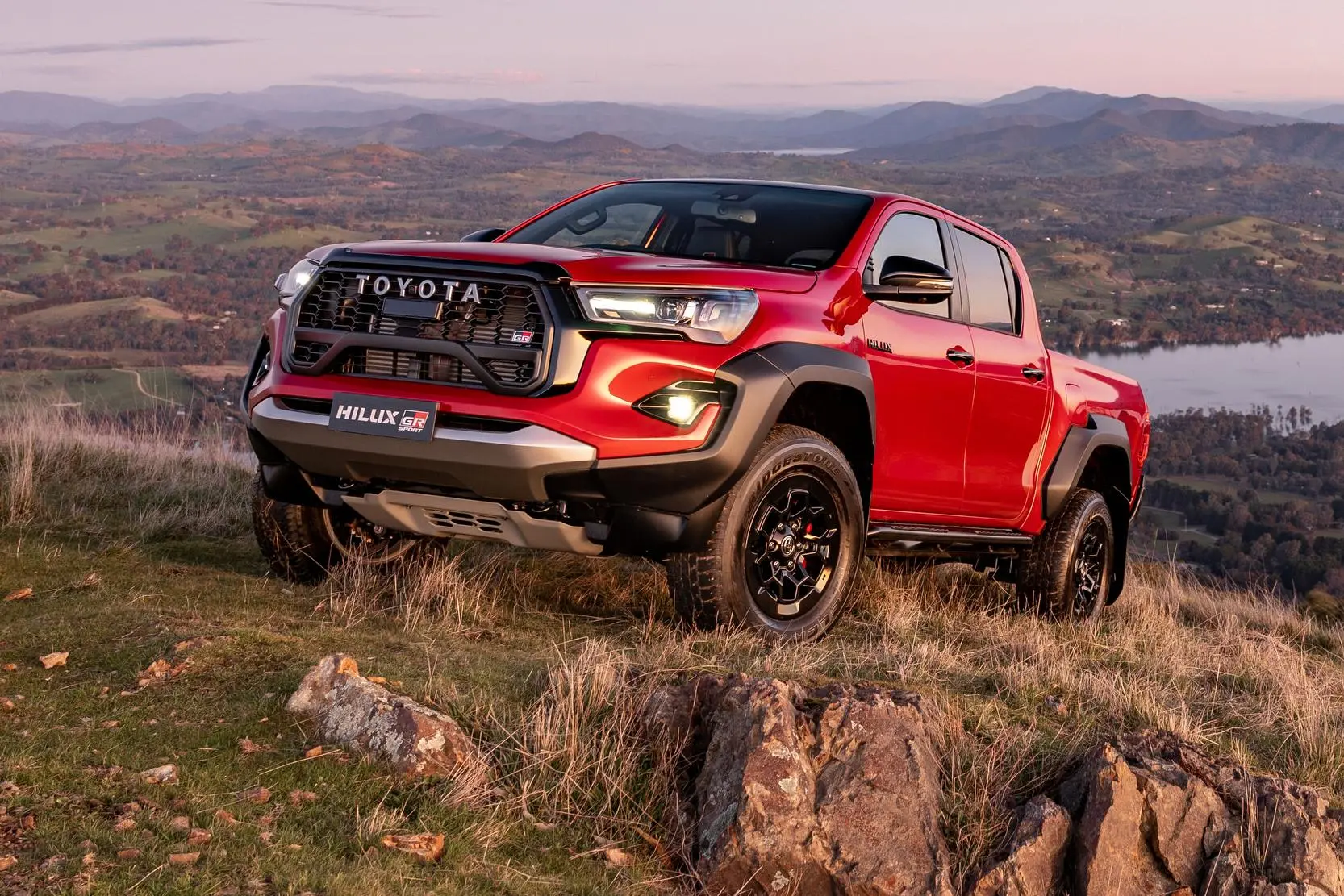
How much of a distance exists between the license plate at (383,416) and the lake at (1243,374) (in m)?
94.4

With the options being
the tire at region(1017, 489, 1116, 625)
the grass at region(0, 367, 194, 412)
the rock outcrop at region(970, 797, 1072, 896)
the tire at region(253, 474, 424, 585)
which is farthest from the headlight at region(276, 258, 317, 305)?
the grass at region(0, 367, 194, 412)

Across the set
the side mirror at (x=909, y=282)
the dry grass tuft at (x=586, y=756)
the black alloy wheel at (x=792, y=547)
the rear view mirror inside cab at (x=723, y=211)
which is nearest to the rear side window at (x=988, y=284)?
the side mirror at (x=909, y=282)

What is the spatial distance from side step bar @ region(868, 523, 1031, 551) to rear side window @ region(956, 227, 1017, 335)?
1.03 meters

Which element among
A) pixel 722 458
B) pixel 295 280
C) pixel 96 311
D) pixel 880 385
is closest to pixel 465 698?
pixel 722 458

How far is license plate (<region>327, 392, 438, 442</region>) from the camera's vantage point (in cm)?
482

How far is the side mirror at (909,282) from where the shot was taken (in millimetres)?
5629

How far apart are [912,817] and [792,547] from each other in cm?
181

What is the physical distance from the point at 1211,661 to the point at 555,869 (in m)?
4.10

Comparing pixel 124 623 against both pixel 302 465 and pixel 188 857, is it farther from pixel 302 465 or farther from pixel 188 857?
pixel 188 857

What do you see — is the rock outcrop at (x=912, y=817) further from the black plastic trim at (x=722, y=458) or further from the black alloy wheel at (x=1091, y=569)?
the black alloy wheel at (x=1091, y=569)

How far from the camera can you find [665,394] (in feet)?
15.9

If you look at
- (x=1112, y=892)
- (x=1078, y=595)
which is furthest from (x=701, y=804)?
(x=1078, y=595)

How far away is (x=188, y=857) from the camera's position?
10.5 ft

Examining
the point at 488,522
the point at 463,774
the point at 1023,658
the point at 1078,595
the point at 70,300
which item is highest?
the point at 488,522
